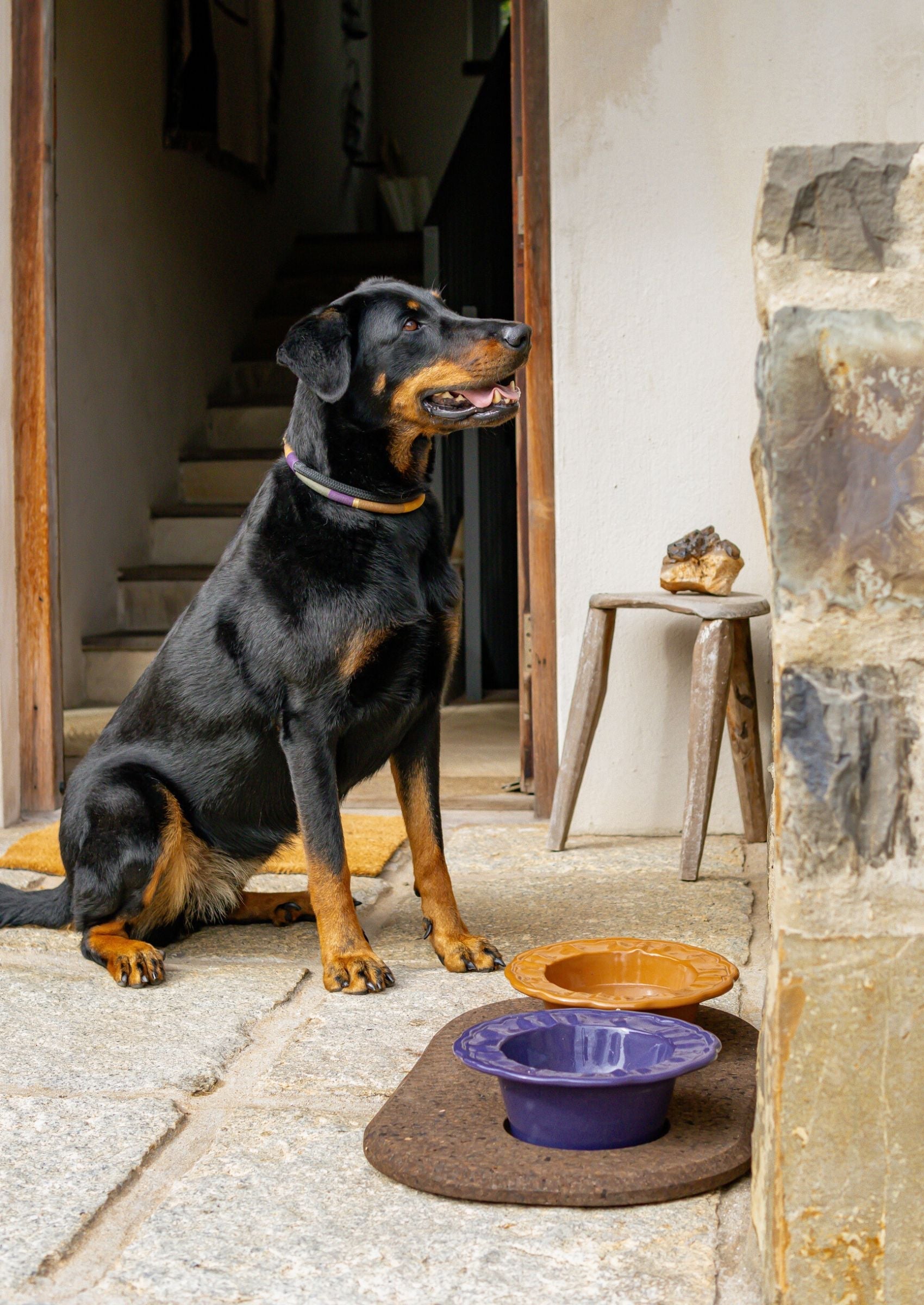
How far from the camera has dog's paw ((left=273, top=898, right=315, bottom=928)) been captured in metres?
2.64

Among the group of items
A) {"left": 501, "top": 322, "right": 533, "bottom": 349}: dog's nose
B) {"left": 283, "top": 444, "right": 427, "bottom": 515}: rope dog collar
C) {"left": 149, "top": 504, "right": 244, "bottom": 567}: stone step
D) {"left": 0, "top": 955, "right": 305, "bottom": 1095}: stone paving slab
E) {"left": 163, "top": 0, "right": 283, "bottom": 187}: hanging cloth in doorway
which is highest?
{"left": 163, "top": 0, "right": 283, "bottom": 187}: hanging cloth in doorway

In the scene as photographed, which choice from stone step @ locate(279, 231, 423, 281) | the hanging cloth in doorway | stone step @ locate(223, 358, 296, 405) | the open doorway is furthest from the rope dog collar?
stone step @ locate(279, 231, 423, 281)

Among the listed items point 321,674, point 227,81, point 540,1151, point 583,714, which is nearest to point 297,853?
point 583,714

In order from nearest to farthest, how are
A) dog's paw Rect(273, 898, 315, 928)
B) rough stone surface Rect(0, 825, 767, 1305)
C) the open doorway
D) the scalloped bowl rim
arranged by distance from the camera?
1. rough stone surface Rect(0, 825, 767, 1305)
2. the scalloped bowl rim
3. dog's paw Rect(273, 898, 315, 928)
4. the open doorway

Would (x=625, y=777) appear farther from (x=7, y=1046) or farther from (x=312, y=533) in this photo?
(x=7, y=1046)

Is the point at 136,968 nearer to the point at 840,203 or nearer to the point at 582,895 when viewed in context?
the point at 582,895

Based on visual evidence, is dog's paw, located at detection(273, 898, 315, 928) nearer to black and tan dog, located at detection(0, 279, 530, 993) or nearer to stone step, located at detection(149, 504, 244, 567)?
black and tan dog, located at detection(0, 279, 530, 993)

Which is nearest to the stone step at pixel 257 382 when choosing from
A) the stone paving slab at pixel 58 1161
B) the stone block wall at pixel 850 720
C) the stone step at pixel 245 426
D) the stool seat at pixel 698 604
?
the stone step at pixel 245 426

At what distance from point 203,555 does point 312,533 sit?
441 cm

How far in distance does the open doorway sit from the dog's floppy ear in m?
1.51

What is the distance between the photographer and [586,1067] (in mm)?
1512

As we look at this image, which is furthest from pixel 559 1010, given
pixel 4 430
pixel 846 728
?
pixel 4 430

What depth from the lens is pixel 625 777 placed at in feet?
11.0

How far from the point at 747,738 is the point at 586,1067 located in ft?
5.75
